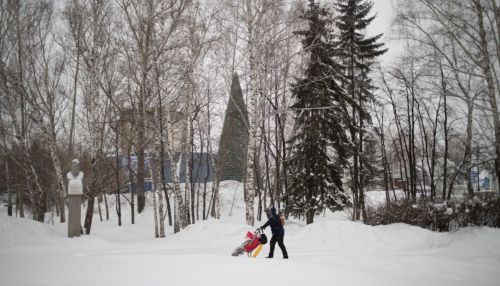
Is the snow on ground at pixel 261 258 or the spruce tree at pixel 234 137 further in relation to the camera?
the spruce tree at pixel 234 137

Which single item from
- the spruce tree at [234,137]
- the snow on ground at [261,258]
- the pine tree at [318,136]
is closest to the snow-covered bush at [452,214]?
the snow on ground at [261,258]

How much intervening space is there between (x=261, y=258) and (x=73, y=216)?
26.6ft

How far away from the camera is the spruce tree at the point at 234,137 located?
21.9 meters

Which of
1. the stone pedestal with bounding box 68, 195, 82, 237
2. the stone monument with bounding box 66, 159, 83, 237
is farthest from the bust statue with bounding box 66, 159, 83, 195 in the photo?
the stone pedestal with bounding box 68, 195, 82, 237

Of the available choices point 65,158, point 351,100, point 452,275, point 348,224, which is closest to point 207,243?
point 348,224

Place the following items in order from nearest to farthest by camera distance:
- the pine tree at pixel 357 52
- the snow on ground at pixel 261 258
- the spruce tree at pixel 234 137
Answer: the snow on ground at pixel 261 258 → the pine tree at pixel 357 52 → the spruce tree at pixel 234 137

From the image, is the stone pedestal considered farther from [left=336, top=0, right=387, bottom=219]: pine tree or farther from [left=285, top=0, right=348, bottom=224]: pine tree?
[left=336, top=0, right=387, bottom=219]: pine tree

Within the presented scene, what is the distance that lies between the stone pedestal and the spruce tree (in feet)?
25.7

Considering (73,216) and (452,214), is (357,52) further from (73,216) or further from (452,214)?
(73,216)

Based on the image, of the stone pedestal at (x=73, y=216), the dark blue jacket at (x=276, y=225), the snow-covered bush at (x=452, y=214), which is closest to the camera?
the dark blue jacket at (x=276, y=225)

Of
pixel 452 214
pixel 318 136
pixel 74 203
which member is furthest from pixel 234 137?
pixel 452 214

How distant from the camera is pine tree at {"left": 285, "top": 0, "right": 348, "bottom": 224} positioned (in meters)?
15.7

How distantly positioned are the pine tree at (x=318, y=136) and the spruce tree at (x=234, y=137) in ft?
10.6

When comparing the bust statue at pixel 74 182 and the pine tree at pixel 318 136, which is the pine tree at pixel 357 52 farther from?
the bust statue at pixel 74 182
